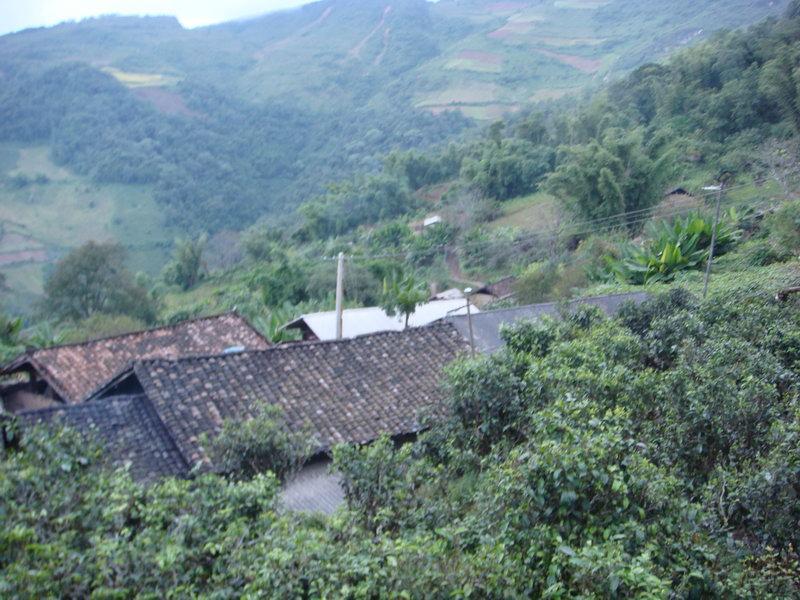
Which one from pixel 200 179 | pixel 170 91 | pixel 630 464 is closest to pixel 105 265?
pixel 630 464

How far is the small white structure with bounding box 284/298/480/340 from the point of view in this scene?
1922 centimetres

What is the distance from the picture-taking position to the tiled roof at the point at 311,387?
9961 mm

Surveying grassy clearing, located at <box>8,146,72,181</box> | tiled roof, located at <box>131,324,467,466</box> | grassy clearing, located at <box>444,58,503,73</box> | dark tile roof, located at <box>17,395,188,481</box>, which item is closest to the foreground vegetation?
tiled roof, located at <box>131,324,467,466</box>

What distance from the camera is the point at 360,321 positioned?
19891mm

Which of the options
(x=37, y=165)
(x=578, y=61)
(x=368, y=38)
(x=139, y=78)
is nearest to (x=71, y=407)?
(x=37, y=165)

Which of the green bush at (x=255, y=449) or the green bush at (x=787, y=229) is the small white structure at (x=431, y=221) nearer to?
the green bush at (x=787, y=229)

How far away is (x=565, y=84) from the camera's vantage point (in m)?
78.2

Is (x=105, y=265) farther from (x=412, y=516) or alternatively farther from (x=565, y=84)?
(x=565, y=84)

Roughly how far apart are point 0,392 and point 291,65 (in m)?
85.8

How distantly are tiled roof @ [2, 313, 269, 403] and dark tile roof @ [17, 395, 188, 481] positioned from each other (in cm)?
448

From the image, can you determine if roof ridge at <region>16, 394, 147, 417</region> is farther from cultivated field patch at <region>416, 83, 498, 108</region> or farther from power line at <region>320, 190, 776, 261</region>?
cultivated field patch at <region>416, 83, 498, 108</region>

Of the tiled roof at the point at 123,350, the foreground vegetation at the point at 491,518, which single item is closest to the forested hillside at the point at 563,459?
the foreground vegetation at the point at 491,518

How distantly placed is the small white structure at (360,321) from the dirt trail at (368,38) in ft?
275

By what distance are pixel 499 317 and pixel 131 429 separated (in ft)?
24.2
